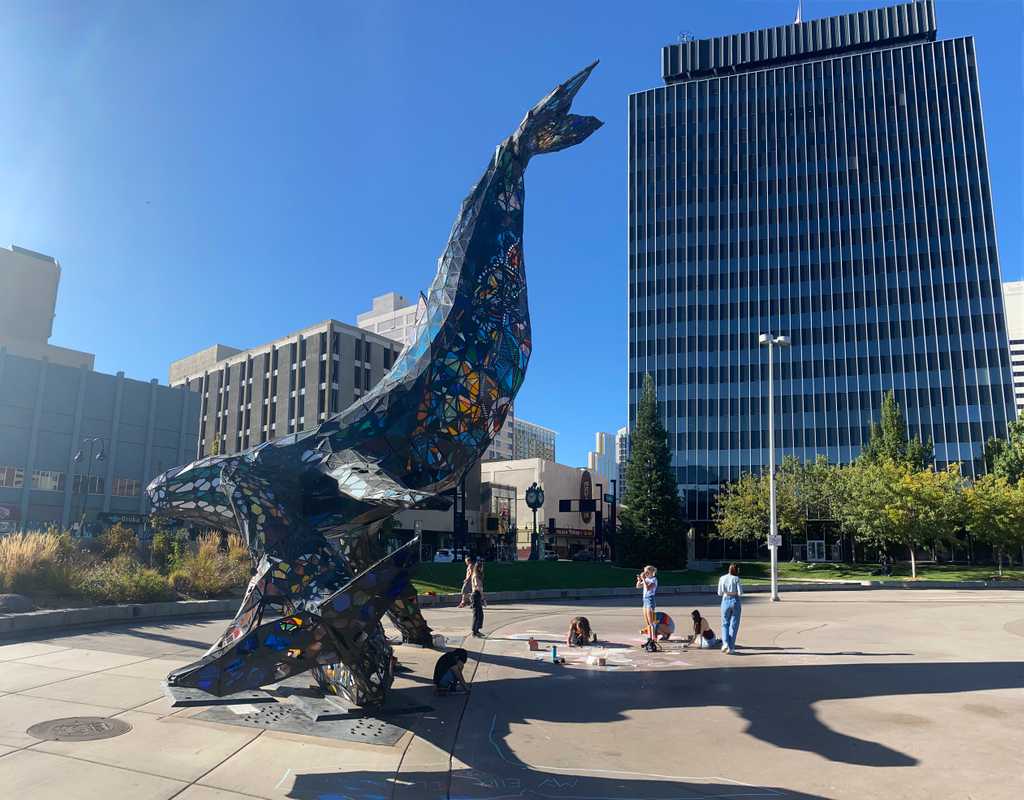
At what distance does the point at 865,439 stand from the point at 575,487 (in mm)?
34789

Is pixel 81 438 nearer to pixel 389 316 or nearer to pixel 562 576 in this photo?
pixel 562 576

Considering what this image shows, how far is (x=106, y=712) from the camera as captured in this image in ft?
27.3

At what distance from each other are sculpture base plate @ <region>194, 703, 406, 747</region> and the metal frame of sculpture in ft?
1.50

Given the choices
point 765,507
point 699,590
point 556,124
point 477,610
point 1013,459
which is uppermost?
point 556,124

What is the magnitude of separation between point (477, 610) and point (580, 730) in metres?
7.26

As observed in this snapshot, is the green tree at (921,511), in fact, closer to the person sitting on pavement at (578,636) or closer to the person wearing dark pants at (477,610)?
the person sitting on pavement at (578,636)

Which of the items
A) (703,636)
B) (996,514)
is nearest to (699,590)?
(703,636)

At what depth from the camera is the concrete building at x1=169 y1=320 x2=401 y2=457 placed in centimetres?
6481

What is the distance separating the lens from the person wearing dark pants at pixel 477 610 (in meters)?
15.4

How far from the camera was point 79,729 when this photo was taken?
7590 millimetres

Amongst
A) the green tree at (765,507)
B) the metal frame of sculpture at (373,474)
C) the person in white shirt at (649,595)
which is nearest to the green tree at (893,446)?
the green tree at (765,507)

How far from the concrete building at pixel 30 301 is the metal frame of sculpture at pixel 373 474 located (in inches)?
2881

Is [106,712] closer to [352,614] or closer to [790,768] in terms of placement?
[352,614]

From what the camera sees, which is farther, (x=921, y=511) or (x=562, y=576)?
(x=921, y=511)
